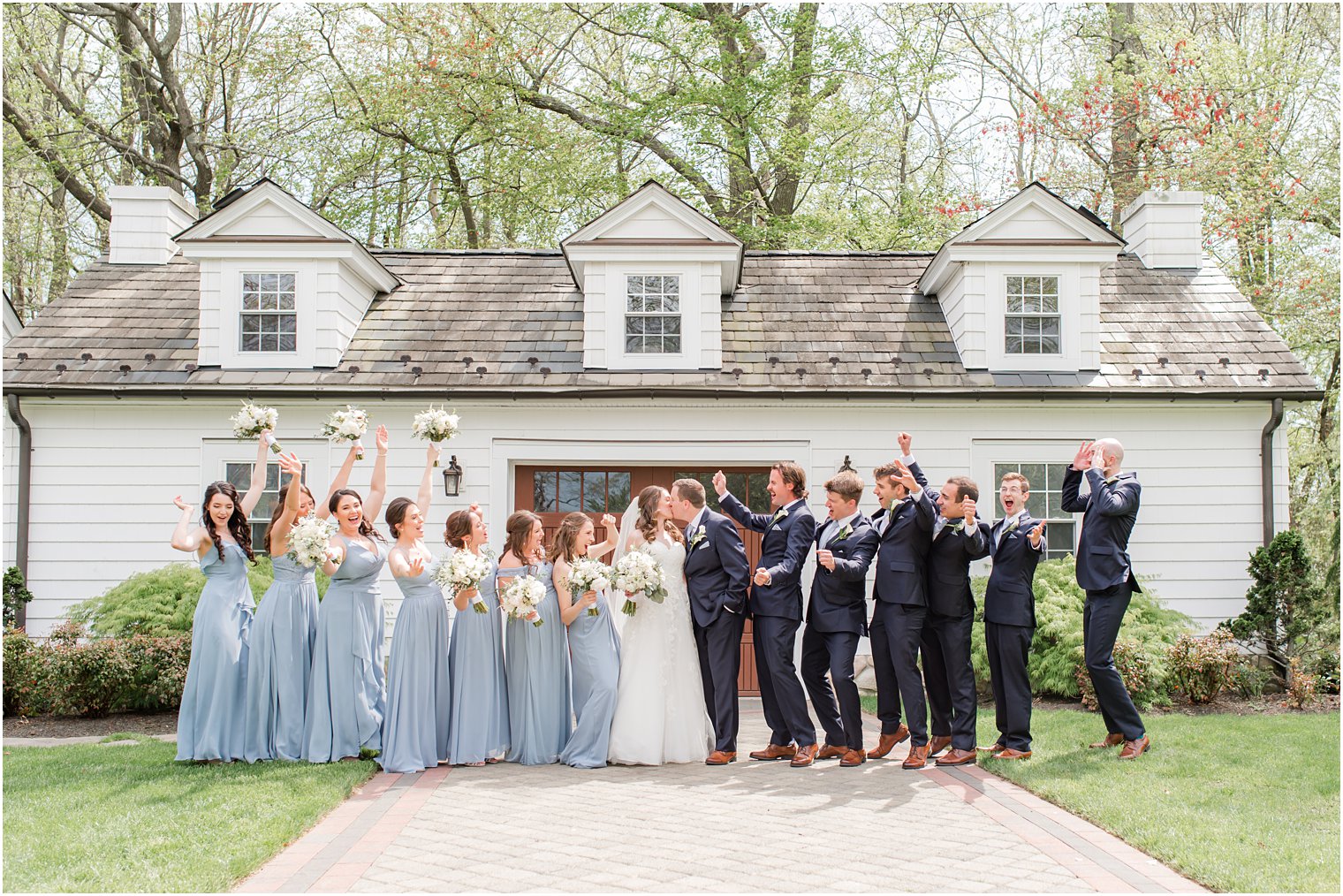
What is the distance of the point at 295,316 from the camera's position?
12.4m

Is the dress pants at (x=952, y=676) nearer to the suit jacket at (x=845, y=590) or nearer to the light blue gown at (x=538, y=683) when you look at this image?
the suit jacket at (x=845, y=590)

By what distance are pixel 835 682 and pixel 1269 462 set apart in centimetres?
726

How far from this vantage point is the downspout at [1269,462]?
466 inches

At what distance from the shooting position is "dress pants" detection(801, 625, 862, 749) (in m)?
7.55

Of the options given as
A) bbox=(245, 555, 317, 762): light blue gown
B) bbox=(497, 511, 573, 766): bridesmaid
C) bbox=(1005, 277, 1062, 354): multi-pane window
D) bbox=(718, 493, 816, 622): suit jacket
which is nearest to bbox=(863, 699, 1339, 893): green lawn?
bbox=(718, 493, 816, 622): suit jacket

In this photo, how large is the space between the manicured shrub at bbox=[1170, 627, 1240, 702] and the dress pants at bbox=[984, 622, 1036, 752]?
350 cm

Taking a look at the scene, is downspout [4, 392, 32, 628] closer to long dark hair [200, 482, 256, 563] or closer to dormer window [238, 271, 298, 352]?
dormer window [238, 271, 298, 352]

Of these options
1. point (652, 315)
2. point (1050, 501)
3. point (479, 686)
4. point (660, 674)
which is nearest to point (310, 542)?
point (479, 686)

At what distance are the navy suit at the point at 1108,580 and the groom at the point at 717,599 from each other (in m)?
2.53

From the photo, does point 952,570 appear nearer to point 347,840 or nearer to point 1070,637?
point 1070,637

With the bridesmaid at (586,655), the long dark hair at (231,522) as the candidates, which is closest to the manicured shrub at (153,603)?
the long dark hair at (231,522)

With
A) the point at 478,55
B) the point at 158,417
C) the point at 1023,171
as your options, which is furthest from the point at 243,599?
the point at 1023,171

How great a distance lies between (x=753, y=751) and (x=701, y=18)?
16780 millimetres

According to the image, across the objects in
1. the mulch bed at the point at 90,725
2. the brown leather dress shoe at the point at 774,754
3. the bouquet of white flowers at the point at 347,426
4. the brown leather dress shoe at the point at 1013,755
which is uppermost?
the bouquet of white flowers at the point at 347,426
